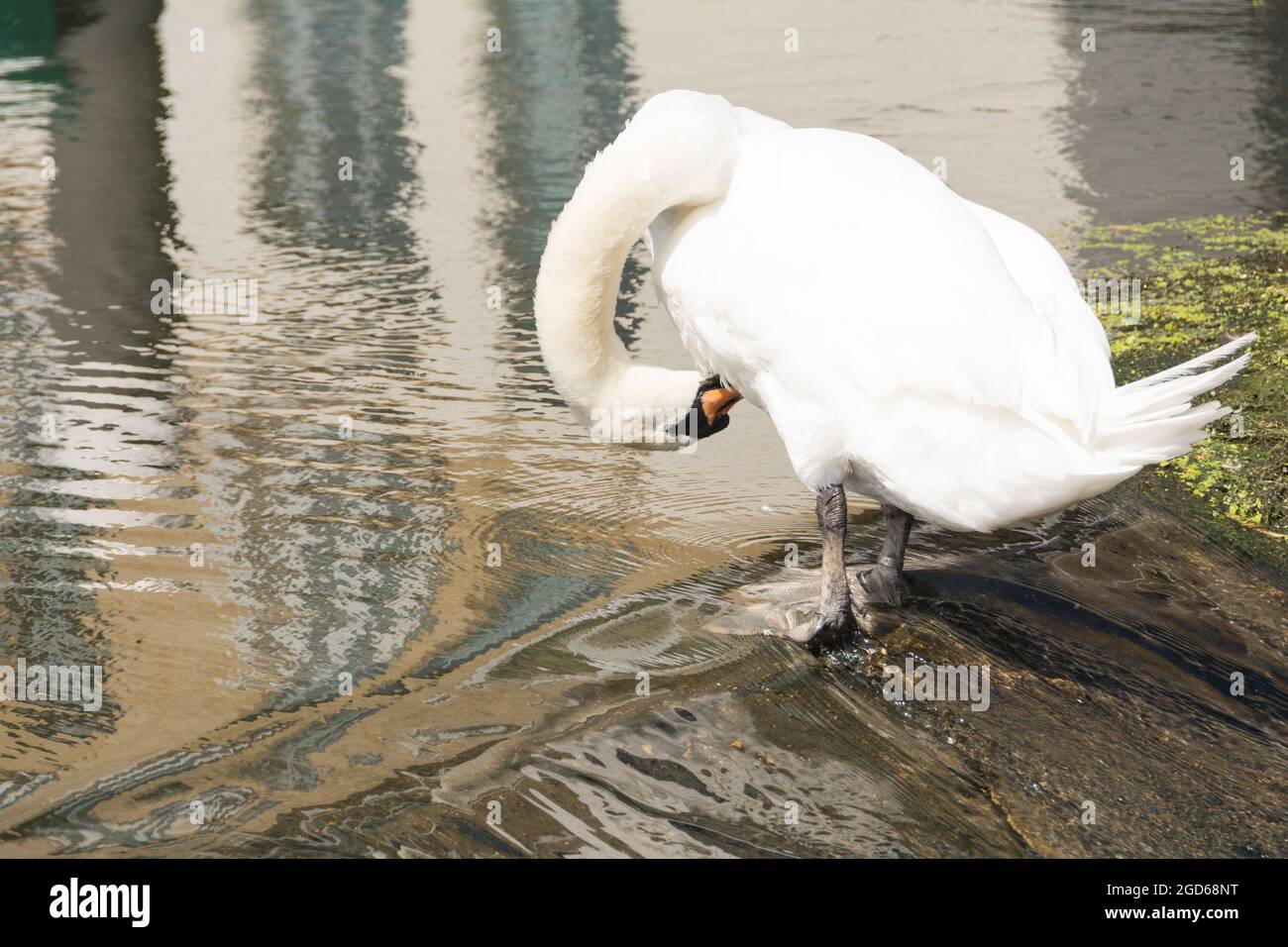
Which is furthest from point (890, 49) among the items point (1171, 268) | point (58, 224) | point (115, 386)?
point (115, 386)

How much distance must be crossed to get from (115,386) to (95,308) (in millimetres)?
1519

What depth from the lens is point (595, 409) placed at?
4.60 m

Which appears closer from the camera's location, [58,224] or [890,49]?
[58,224]

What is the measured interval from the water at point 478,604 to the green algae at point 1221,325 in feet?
1.07

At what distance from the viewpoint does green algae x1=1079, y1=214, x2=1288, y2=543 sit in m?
5.68

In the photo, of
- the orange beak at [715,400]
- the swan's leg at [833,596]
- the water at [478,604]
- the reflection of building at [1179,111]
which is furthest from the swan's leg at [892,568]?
the reflection of building at [1179,111]

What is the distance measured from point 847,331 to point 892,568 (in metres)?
1.12

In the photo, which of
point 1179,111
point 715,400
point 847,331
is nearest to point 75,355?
point 715,400

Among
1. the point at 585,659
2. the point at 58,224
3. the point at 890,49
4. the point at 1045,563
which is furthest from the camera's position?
the point at 890,49

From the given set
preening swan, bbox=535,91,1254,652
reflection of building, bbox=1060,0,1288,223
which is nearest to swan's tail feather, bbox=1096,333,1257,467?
preening swan, bbox=535,91,1254,652

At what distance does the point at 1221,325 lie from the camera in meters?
7.46

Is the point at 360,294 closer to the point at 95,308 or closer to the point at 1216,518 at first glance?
the point at 95,308

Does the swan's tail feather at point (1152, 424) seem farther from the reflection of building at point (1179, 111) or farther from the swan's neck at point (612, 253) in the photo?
the reflection of building at point (1179, 111)

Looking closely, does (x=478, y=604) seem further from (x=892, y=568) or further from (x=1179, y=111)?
(x=1179, y=111)
